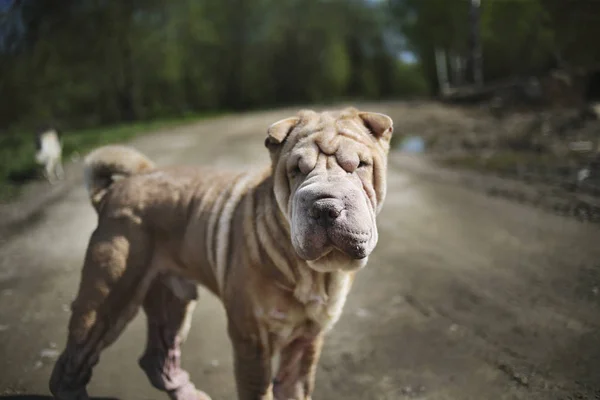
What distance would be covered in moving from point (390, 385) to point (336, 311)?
4.02ft

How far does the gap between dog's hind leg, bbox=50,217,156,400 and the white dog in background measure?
308 inches

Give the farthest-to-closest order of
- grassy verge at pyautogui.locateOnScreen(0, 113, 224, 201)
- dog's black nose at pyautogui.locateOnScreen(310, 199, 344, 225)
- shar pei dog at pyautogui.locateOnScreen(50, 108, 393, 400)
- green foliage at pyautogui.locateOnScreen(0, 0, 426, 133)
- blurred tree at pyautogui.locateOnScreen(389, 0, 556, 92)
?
green foliage at pyautogui.locateOnScreen(0, 0, 426, 133) → blurred tree at pyautogui.locateOnScreen(389, 0, 556, 92) → grassy verge at pyautogui.locateOnScreen(0, 113, 224, 201) → shar pei dog at pyautogui.locateOnScreen(50, 108, 393, 400) → dog's black nose at pyautogui.locateOnScreen(310, 199, 344, 225)

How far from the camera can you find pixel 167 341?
141 inches

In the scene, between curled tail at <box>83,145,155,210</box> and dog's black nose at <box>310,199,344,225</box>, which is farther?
curled tail at <box>83,145,155,210</box>

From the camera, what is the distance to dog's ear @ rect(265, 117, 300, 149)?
8.11 feet

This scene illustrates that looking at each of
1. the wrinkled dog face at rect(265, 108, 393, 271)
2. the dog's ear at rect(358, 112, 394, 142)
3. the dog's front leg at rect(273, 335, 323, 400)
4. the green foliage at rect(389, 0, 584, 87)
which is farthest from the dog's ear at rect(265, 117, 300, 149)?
the green foliage at rect(389, 0, 584, 87)

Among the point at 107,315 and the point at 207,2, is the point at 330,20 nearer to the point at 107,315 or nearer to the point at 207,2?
the point at 207,2

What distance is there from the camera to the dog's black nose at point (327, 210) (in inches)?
80.6

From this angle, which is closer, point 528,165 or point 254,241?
point 254,241

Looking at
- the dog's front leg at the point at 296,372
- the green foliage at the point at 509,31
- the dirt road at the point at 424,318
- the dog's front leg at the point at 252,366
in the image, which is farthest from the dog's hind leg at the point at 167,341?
the green foliage at the point at 509,31

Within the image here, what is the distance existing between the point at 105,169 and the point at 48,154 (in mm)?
7916

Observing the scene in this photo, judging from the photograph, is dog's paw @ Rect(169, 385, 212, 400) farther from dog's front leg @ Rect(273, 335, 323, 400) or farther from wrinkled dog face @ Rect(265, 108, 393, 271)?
wrinkled dog face @ Rect(265, 108, 393, 271)

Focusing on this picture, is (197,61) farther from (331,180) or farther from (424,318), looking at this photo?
(331,180)

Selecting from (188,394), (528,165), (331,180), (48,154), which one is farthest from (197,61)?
(331,180)
